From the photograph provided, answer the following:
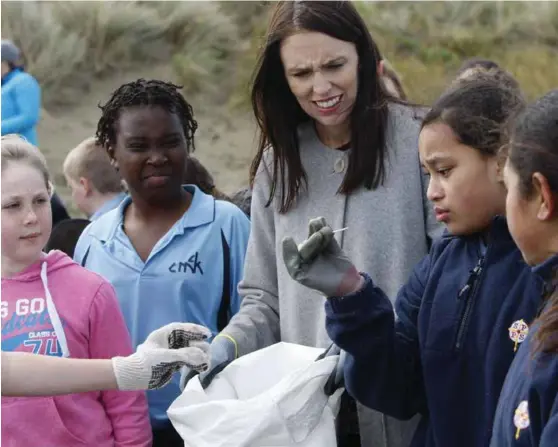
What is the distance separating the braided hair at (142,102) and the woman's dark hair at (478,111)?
117 cm

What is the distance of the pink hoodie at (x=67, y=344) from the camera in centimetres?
290

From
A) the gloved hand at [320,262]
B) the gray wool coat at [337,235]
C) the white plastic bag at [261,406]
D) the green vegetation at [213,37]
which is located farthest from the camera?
the green vegetation at [213,37]

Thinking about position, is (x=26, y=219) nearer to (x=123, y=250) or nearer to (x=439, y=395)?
(x=123, y=250)

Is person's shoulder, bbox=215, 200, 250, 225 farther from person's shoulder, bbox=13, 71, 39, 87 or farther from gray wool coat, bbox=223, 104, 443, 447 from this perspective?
person's shoulder, bbox=13, 71, 39, 87

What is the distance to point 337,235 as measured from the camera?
297 cm

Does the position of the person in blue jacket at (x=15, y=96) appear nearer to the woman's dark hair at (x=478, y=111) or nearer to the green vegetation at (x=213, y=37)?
the woman's dark hair at (x=478, y=111)

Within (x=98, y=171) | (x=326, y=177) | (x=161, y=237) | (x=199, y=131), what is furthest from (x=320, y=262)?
(x=199, y=131)

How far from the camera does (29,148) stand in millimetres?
3182

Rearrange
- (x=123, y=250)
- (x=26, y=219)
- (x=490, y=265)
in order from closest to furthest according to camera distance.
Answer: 1. (x=490, y=265)
2. (x=26, y=219)
3. (x=123, y=250)

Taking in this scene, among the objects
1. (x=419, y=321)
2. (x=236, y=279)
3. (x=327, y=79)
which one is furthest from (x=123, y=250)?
(x=419, y=321)

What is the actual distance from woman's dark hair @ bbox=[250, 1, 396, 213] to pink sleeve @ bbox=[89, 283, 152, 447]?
0.55 m

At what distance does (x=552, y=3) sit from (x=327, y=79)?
1255cm

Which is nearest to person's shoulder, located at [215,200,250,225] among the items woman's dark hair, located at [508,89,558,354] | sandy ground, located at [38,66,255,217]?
woman's dark hair, located at [508,89,558,354]

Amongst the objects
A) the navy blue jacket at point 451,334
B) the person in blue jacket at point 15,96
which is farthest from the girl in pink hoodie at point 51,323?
the person in blue jacket at point 15,96
